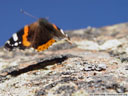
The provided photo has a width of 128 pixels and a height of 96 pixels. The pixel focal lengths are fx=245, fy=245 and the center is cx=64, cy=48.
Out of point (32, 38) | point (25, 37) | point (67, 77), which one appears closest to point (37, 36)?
point (32, 38)

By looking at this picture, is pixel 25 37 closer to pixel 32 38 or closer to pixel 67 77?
pixel 32 38

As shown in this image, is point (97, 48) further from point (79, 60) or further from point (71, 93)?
point (71, 93)

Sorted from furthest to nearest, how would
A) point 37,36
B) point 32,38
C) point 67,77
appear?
point 32,38
point 37,36
point 67,77

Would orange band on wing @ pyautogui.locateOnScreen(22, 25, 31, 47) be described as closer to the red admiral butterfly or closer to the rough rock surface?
the red admiral butterfly

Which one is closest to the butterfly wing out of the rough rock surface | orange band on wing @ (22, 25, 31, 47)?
orange band on wing @ (22, 25, 31, 47)

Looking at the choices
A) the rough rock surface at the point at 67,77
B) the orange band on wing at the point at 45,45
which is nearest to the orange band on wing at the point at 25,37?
the orange band on wing at the point at 45,45

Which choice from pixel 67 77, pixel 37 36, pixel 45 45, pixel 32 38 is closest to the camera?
pixel 67 77

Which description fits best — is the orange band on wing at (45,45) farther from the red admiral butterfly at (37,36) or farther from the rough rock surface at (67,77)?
the rough rock surface at (67,77)

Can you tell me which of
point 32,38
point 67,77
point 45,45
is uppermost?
point 32,38
